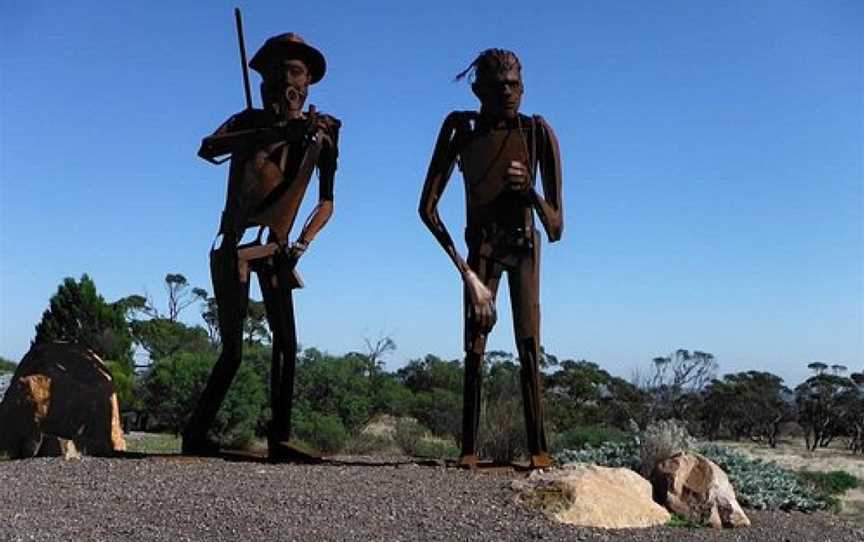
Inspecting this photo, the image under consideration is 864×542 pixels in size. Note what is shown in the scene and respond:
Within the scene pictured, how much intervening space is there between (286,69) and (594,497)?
4380mm

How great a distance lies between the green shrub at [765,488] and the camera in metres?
8.00

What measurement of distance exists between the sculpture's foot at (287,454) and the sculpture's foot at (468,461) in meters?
1.26

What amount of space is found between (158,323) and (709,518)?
34.2 metres

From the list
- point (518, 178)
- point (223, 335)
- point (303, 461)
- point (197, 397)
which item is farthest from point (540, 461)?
point (197, 397)

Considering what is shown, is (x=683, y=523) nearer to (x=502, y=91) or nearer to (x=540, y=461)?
(x=540, y=461)

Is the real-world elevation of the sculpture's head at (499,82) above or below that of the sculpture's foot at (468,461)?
above

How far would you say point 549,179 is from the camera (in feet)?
27.1

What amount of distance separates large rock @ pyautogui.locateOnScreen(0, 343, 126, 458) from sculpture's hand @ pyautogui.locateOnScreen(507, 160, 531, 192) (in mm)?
4291

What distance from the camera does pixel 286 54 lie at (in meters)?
8.53

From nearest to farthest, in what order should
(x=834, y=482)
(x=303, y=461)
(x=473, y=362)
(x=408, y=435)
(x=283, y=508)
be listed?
1. (x=283, y=508)
2. (x=473, y=362)
3. (x=303, y=461)
4. (x=834, y=482)
5. (x=408, y=435)

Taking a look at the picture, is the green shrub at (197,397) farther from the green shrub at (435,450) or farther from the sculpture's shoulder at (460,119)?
the sculpture's shoulder at (460,119)

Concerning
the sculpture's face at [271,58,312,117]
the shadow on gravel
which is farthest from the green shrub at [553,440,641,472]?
the sculpture's face at [271,58,312,117]

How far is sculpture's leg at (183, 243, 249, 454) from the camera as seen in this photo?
8477mm

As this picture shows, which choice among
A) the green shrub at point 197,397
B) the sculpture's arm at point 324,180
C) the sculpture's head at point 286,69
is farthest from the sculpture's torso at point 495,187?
the green shrub at point 197,397
